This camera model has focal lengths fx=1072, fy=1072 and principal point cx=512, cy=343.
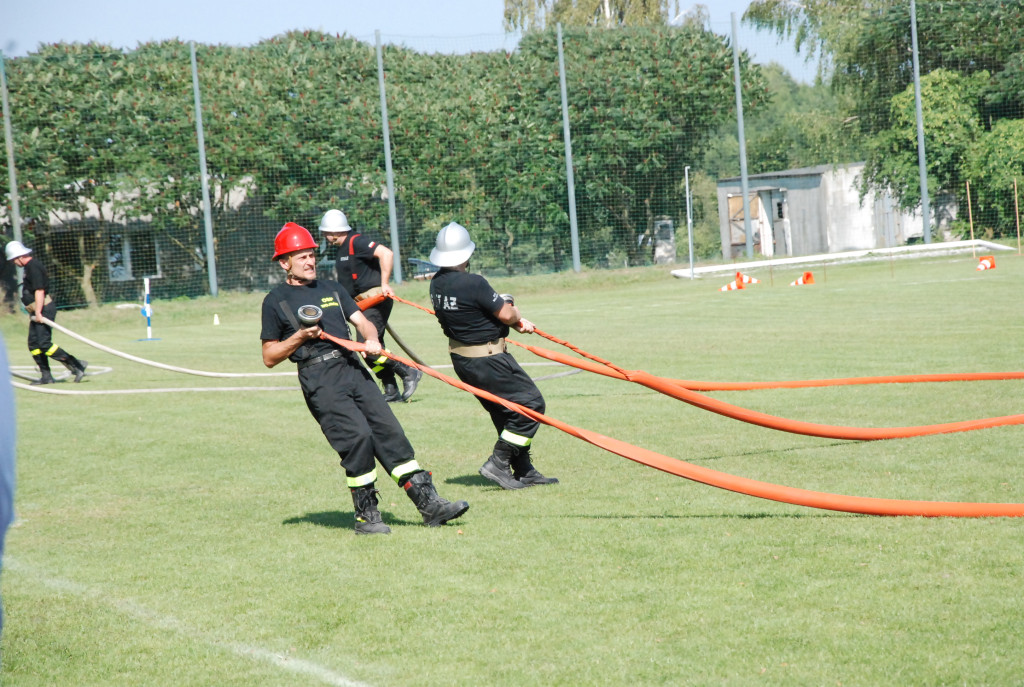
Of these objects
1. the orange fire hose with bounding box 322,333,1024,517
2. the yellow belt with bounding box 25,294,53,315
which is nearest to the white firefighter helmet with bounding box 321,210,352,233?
the orange fire hose with bounding box 322,333,1024,517

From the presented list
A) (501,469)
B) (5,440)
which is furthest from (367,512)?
(5,440)

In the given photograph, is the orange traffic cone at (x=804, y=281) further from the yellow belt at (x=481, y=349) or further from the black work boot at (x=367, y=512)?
the black work boot at (x=367, y=512)

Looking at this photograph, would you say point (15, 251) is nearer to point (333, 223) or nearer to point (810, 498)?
point (333, 223)

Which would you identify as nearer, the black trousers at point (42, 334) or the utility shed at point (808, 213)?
the black trousers at point (42, 334)

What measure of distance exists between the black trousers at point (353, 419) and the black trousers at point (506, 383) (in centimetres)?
118

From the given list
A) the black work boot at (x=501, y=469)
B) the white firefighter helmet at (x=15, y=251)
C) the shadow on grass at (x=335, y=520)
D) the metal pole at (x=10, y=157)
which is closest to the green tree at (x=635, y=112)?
the metal pole at (x=10, y=157)

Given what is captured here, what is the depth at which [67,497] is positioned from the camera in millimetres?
8227

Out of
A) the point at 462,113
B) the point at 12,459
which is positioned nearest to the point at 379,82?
the point at 462,113

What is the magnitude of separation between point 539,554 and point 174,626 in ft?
6.47

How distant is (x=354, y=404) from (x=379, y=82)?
27.6m

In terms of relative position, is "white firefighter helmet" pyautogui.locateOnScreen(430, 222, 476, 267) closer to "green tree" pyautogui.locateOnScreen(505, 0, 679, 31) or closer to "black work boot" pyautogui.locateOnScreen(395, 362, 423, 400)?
"black work boot" pyautogui.locateOnScreen(395, 362, 423, 400)

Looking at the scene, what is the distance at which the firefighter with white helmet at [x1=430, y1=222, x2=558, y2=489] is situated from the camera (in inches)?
304

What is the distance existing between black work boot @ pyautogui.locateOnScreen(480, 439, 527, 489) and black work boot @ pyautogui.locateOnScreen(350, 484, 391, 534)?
128cm

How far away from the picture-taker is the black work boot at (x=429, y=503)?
665cm
